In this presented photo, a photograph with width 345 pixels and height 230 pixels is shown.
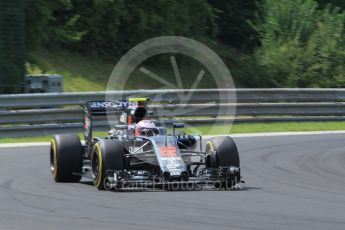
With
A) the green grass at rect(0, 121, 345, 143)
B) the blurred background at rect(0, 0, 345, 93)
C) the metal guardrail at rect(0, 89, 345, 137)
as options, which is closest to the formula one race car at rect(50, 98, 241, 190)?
the metal guardrail at rect(0, 89, 345, 137)

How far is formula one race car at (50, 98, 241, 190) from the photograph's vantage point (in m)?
11.3

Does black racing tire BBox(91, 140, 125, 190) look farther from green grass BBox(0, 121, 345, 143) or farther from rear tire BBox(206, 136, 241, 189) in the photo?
green grass BBox(0, 121, 345, 143)

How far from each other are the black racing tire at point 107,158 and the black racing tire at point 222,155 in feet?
4.28

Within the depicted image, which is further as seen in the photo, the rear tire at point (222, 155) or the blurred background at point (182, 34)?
the blurred background at point (182, 34)

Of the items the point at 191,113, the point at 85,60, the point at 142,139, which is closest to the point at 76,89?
the point at 85,60

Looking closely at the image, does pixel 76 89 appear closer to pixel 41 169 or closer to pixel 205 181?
pixel 41 169

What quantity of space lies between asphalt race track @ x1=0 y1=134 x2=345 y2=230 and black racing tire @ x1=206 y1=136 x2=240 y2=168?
1.32 feet

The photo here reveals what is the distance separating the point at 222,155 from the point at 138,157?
1.13 meters

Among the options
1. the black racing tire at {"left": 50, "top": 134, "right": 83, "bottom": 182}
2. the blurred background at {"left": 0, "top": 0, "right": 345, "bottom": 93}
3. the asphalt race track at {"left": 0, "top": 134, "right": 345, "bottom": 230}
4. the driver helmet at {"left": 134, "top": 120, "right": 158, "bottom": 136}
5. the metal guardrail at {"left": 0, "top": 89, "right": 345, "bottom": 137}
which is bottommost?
the asphalt race track at {"left": 0, "top": 134, "right": 345, "bottom": 230}

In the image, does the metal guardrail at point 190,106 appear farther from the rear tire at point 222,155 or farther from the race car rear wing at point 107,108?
the rear tire at point 222,155

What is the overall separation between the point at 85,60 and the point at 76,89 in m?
3.08

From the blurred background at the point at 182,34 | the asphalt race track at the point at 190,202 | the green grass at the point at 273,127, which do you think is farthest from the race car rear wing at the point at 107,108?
the blurred background at the point at 182,34

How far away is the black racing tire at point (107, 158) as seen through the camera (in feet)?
37.1

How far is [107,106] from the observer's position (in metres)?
12.9
